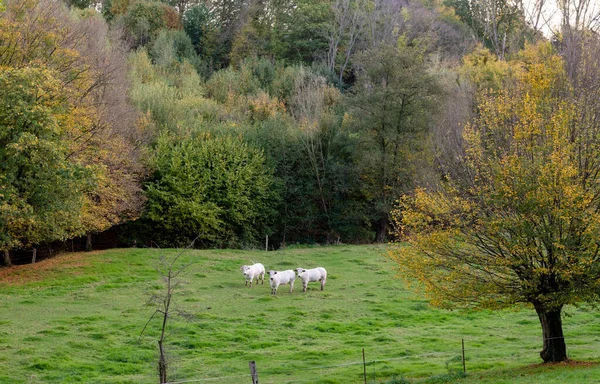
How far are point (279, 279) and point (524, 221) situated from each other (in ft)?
57.6

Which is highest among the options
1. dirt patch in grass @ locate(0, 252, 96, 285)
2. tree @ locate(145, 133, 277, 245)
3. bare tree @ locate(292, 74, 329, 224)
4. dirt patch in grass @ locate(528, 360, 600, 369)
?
bare tree @ locate(292, 74, 329, 224)

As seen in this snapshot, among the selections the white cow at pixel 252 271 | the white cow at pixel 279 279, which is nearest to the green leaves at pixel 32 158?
the white cow at pixel 252 271

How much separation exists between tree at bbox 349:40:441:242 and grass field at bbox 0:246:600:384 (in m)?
14.1

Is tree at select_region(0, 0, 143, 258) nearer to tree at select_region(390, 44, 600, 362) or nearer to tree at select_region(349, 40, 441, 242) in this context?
tree at select_region(390, 44, 600, 362)

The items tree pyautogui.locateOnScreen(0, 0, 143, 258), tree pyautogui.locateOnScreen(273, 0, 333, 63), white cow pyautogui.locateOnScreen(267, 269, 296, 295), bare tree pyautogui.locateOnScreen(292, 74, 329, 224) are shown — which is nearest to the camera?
tree pyautogui.locateOnScreen(0, 0, 143, 258)

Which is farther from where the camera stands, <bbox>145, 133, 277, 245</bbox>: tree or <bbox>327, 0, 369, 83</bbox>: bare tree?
<bbox>327, 0, 369, 83</bbox>: bare tree

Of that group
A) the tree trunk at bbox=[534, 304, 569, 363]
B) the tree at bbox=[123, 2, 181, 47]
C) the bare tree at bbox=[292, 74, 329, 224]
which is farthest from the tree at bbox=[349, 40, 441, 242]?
the tree at bbox=[123, 2, 181, 47]

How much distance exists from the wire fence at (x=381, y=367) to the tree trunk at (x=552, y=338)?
3.85 ft

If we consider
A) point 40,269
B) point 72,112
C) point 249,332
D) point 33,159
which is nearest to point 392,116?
point 72,112

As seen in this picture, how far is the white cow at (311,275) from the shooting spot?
3646 centimetres

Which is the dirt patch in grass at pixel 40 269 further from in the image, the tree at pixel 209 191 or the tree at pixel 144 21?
the tree at pixel 144 21

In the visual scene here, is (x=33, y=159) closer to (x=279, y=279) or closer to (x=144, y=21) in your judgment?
(x=279, y=279)

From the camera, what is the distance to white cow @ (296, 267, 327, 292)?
120 ft

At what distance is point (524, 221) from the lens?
20.7 m
